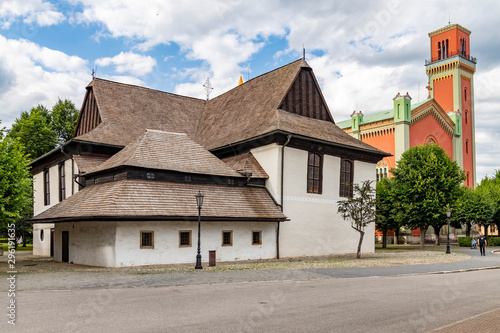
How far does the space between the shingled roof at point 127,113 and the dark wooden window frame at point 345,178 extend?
12863 mm

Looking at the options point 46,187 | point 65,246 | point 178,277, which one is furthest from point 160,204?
point 46,187

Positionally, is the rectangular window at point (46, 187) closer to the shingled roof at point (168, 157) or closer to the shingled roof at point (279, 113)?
the shingled roof at point (168, 157)

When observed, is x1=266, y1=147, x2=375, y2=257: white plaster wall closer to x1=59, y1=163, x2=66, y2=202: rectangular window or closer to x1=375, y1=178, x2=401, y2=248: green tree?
x1=375, y1=178, x2=401, y2=248: green tree

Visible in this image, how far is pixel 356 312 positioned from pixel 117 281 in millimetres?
9032

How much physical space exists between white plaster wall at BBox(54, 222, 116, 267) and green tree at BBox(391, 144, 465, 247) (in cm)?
→ 2956

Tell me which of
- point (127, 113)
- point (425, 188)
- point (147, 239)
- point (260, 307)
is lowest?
point (260, 307)

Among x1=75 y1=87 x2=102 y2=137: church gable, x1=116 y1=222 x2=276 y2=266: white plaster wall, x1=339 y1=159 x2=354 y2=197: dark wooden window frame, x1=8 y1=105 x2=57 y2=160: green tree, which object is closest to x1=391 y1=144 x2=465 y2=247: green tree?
x1=339 y1=159 x2=354 y2=197: dark wooden window frame

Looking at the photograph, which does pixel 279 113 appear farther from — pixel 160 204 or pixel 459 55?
pixel 459 55

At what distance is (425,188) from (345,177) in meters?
12.8

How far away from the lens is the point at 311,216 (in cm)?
3039

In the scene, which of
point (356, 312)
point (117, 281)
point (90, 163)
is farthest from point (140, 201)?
point (356, 312)

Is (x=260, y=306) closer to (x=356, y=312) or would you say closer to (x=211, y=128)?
(x=356, y=312)

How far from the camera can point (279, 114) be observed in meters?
31.2

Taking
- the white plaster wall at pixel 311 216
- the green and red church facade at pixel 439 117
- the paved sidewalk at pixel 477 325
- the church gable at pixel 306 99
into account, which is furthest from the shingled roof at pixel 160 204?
the green and red church facade at pixel 439 117
